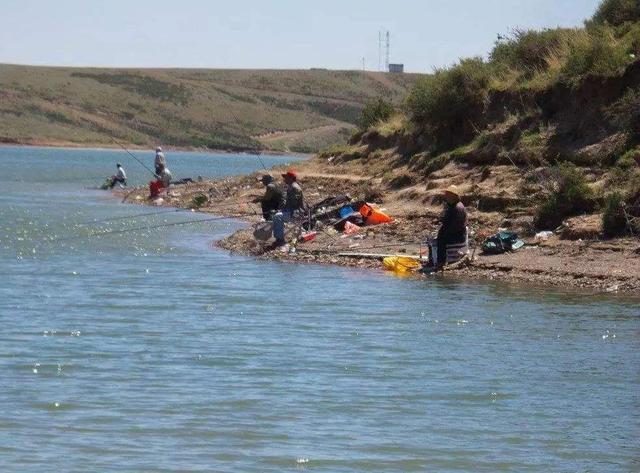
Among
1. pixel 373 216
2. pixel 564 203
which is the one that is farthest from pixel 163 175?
pixel 564 203

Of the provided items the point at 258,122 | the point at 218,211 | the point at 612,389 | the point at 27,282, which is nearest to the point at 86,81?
the point at 258,122

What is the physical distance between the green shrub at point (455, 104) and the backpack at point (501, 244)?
848 centimetres

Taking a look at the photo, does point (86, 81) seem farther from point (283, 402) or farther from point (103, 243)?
point (283, 402)

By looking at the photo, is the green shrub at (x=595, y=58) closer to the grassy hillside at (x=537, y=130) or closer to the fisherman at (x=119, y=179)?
the grassy hillside at (x=537, y=130)

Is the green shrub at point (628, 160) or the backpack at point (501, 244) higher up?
the green shrub at point (628, 160)

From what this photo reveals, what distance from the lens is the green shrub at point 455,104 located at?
1196 inches

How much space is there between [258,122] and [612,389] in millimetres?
111957

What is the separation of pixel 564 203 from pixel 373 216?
3.92 metres

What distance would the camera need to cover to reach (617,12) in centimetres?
3275

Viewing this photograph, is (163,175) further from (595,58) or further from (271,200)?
(595,58)

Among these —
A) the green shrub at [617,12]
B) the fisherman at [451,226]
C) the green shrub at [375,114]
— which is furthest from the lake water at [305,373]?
the green shrub at [375,114]

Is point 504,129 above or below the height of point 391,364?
above

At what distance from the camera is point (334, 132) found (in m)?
120

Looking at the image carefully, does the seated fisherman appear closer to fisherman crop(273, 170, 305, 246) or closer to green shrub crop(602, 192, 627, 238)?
fisherman crop(273, 170, 305, 246)
